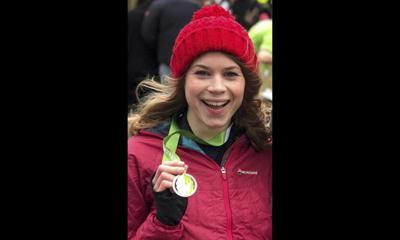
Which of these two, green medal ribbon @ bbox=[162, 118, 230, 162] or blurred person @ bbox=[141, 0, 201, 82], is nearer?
green medal ribbon @ bbox=[162, 118, 230, 162]

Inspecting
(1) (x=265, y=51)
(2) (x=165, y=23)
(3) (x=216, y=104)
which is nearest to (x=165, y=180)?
(3) (x=216, y=104)

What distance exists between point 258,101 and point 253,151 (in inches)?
10.4

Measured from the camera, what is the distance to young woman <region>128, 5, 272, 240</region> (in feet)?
8.89

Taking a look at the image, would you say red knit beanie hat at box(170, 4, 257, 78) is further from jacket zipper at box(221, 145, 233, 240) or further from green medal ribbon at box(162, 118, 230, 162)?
jacket zipper at box(221, 145, 233, 240)

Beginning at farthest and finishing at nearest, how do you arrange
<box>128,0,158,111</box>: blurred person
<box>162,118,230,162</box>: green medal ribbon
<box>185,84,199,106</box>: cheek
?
<box>128,0,158,111</box>: blurred person < <box>185,84,199,106</box>: cheek < <box>162,118,230,162</box>: green medal ribbon

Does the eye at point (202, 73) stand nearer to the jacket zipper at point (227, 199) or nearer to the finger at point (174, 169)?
the jacket zipper at point (227, 199)

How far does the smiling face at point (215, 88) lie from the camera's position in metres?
2.78

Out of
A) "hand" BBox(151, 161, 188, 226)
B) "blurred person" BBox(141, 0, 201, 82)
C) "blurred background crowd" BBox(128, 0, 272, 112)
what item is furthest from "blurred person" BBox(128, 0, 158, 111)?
"hand" BBox(151, 161, 188, 226)

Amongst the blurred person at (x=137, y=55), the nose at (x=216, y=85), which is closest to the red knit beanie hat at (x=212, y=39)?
the nose at (x=216, y=85)

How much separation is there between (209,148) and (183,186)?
1.56 feet

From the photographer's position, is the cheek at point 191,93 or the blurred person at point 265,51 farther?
the blurred person at point 265,51

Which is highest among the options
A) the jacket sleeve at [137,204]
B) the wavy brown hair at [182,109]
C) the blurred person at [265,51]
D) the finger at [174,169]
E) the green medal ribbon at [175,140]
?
the blurred person at [265,51]
